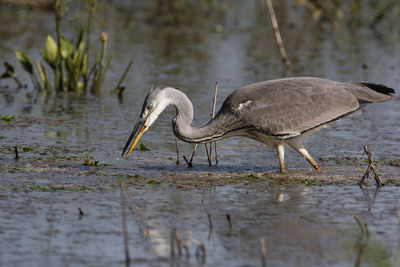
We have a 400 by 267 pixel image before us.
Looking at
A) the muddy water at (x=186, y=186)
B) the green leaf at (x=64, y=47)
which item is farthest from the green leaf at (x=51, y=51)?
the muddy water at (x=186, y=186)

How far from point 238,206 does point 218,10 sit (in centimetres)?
1791

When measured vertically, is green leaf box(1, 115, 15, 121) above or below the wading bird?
above

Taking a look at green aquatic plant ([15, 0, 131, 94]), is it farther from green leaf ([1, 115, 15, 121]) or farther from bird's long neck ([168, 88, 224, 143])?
bird's long neck ([168, 88, 224, 143])

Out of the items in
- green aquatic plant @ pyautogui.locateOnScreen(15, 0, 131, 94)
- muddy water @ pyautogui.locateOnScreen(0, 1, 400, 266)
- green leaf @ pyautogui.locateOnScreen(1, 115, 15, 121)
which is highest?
green aquatic plant @ pyautogui.locateOnScreen(15, 0, 131, 94)

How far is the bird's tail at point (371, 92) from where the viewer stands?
26.0ft

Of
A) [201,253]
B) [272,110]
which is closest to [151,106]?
[272,110]

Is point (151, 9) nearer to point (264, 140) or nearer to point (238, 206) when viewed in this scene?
point (264, 140)

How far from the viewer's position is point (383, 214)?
6.17 metres

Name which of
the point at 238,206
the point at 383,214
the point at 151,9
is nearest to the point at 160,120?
the point at 238,206

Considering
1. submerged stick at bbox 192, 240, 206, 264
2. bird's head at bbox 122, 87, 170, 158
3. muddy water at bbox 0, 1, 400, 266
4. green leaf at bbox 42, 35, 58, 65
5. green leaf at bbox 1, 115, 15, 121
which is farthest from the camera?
green leaf at bbox 42, 35, 58, 65

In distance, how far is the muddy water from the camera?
529 centimetres

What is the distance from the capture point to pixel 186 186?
7102 millimetres

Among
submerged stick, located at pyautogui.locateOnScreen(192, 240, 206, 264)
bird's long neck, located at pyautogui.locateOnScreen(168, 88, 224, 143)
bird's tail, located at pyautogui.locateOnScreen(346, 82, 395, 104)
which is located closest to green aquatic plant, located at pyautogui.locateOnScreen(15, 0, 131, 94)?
bird's long neck, located at pyautogui.locateOnScreen(168, 88, 224, 143)

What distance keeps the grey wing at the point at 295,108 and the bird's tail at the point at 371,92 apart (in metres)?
0.09
